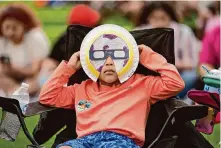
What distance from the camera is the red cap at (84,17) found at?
9211 millimetres

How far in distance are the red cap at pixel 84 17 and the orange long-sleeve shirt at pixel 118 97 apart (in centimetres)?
314

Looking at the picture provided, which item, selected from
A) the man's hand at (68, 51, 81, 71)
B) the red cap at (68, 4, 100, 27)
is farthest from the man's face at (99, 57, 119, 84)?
the red cap at (68, 4, 100, 27)

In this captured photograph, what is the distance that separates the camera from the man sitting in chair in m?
5.84

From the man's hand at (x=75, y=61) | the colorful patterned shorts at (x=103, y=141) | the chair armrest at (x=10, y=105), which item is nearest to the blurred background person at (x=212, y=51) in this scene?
the man's hand at (x=75, y=61)

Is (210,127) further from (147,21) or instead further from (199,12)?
(199,12)

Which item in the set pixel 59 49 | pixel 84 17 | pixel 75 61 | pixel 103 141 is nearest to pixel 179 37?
pixel 84 17

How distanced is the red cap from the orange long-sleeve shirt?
314 cm

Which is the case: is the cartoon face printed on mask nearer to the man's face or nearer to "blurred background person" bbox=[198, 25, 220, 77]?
the man's face

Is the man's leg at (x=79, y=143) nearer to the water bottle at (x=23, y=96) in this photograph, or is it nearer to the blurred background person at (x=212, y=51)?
the water bottle at (x=23, y=96)

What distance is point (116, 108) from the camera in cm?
586

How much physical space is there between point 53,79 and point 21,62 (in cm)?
313

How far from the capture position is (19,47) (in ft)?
29.6

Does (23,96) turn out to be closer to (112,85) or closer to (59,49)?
(112,85)

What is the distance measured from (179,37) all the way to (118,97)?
10.5 feet
